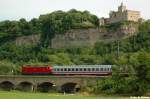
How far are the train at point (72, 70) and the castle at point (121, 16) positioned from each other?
115ft

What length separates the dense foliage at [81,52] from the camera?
5766cm

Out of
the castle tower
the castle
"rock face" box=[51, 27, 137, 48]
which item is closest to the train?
"rock face" box=[51, 27, 137, 48]

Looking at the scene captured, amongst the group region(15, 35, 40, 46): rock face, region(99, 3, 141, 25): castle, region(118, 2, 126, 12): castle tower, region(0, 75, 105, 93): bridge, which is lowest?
region(0, 75, 105, 93): bridge

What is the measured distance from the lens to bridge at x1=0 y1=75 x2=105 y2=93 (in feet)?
217

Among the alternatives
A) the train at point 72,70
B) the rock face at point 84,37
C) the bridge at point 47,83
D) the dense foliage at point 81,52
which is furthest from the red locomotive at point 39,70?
the rock face at point 84,37

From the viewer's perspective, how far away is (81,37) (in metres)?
104

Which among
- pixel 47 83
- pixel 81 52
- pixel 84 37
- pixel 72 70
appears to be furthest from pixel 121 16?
pixel 72 70

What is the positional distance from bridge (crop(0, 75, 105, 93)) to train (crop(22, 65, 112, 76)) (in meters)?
1.15

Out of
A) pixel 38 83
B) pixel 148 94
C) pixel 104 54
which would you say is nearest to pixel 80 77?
pixel 38 83

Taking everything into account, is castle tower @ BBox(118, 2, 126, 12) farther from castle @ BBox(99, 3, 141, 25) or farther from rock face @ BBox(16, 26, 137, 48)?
rock face @ BBox(16, 26, 137, 48)

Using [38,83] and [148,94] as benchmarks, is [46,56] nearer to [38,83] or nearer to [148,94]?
[38,83]

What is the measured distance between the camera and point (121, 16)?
10562 centimetres

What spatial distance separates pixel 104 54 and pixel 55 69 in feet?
80.9

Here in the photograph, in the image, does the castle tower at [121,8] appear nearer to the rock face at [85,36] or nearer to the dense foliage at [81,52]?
the dense foliage at [81,52]
